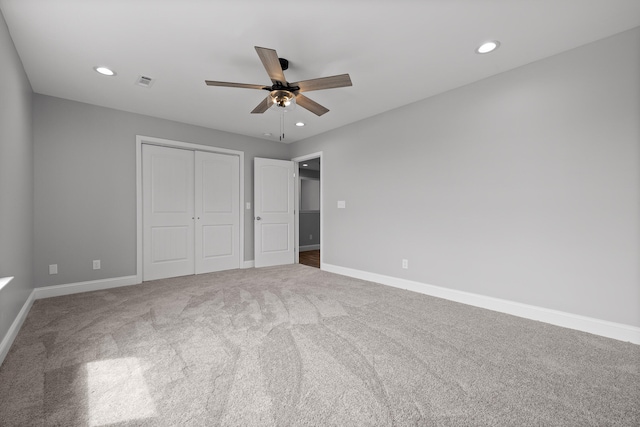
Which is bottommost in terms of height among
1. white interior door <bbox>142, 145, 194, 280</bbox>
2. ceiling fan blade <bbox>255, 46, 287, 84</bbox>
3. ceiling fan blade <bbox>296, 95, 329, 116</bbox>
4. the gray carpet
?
the gray carpet

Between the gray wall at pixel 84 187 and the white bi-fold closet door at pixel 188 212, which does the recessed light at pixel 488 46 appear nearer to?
the white bi-fold closet door at pixel 188 212

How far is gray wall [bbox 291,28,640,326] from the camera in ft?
7.49

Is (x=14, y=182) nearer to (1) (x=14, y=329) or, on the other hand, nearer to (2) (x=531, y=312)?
(1) (x=14, y=329)

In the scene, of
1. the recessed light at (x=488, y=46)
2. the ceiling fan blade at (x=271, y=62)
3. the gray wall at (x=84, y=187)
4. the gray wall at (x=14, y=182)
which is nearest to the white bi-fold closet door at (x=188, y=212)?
the gray wall at (x=84, y=187)

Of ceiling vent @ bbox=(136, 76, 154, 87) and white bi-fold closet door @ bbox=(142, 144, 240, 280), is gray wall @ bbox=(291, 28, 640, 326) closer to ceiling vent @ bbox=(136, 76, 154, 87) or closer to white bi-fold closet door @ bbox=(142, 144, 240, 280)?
white bi-fold closet door @ bbox=(142, 144, 240, 280)

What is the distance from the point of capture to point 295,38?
2.33 metres

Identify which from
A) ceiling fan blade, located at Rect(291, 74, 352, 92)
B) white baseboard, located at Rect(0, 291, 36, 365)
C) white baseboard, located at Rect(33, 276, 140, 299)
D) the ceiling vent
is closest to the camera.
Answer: white baseboard, located at Rect(0, 291, 36, 365)

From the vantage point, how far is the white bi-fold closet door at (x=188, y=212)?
4285 millimetres

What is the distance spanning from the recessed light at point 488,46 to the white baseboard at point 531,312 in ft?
8.00

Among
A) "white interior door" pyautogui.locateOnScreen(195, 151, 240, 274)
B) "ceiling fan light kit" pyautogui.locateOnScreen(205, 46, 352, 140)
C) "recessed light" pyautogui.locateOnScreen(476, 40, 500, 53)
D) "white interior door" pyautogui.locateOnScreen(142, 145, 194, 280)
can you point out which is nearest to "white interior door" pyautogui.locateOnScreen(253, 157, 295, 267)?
"white interior door" pyautogui.locateOnScreen(195, 151, 240, 274)

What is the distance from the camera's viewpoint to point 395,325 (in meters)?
2.53

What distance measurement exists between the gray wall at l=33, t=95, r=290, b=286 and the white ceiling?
473mm

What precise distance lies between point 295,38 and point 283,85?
387 millimetres

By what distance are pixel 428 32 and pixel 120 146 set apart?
415cm
